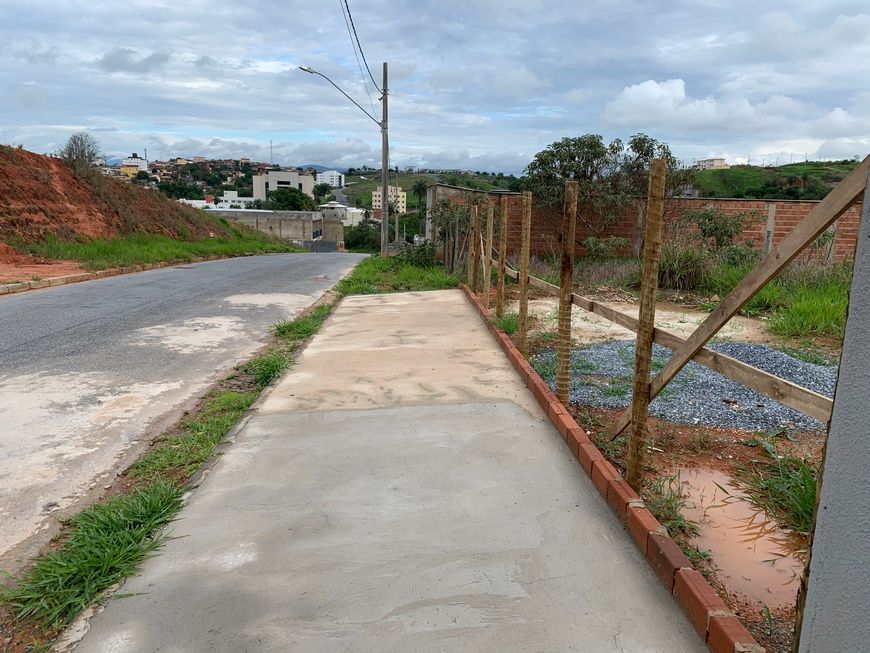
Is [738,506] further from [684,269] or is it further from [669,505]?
[684,269]

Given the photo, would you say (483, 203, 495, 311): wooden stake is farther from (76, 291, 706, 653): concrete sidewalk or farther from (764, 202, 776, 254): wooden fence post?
(764, 202, 776, 254): wooden fence post

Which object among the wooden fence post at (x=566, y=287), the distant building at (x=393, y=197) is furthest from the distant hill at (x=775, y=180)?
the distant building at (x=393, y=197)

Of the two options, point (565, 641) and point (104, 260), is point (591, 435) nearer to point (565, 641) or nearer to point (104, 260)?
point (565, 641)

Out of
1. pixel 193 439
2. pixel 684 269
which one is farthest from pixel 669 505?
pixel 684 269

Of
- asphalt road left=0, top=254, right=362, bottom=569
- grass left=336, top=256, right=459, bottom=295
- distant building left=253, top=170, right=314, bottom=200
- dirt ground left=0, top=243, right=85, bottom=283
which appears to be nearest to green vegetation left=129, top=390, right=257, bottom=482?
asphalt road left=0, top=254, right=362, bottom=569

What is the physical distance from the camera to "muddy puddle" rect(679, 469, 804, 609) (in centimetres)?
298

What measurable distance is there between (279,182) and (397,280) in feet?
420

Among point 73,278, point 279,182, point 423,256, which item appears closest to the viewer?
point 73,278

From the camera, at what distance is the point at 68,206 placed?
23.2 meters

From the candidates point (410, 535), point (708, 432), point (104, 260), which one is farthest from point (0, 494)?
point (104, 260)

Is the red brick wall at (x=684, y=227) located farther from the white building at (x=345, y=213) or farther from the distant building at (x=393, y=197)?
the white building at (x=345, y=213)

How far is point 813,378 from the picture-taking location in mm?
6098

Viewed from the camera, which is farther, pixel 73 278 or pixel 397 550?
pixel 73 278

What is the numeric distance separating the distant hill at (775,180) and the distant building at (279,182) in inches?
4088
